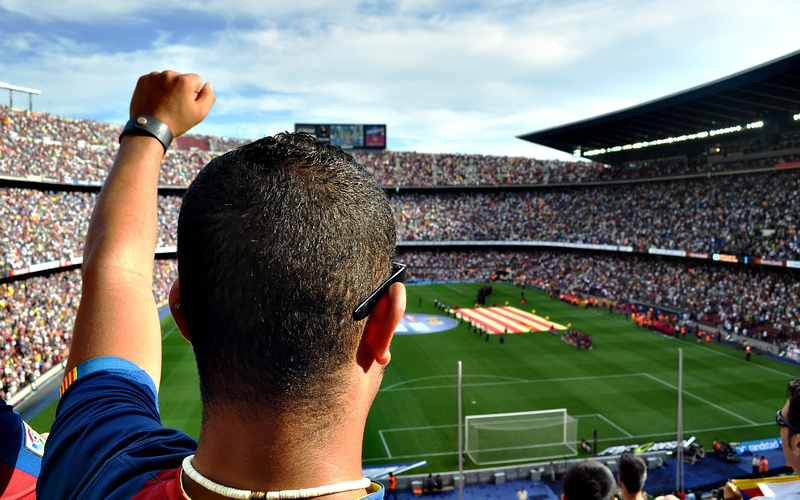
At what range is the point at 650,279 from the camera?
154ft

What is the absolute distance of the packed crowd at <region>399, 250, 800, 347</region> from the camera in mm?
35562

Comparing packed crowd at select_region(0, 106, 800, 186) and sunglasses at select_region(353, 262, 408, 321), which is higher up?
packed crowd at select_region(0, 106, 800, 186)

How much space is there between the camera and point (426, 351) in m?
32.1

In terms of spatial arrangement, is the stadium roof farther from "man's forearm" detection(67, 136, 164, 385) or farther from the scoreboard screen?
"man's forearm" detection(67, 136, 164, 385)

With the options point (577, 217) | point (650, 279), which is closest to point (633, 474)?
point (650, 279)

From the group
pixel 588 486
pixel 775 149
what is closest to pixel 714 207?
pixel 775 149

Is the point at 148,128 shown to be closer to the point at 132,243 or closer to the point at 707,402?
the point at 132,243

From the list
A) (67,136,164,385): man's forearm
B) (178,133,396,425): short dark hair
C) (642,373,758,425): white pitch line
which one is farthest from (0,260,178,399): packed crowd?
(642,373,758,425): white pitch line

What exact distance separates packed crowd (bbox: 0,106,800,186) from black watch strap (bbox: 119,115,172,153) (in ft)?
68.7

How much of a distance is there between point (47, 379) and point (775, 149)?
170ft

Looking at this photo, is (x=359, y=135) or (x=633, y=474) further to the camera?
(x=359, y=135)

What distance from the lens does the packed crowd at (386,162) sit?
41.8 metres

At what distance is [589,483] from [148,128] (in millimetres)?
4582

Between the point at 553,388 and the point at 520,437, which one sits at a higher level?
the point at 553,388
